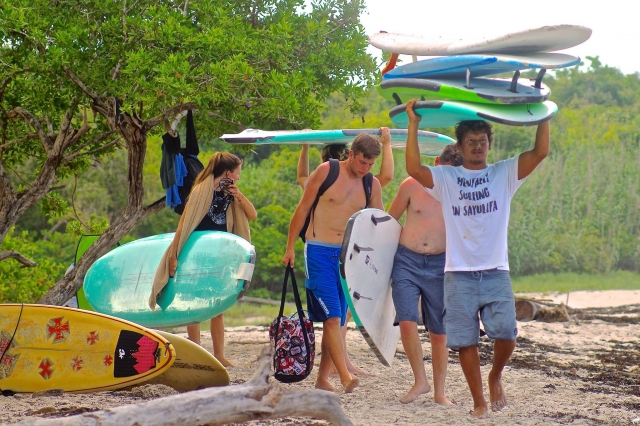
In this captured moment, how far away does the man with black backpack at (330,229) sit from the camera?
5395 millimetres

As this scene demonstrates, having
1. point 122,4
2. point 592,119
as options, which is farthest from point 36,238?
point 592,119

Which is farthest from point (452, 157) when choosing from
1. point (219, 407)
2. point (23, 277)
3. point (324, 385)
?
point (23, 277)

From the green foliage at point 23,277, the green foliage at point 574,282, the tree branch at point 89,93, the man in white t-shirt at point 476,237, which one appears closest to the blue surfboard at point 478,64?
the man in white t-shirt at point 476,237

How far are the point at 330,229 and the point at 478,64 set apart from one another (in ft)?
5.02

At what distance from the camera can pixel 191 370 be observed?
5285mm

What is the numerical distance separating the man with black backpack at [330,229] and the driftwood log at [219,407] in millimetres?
1865

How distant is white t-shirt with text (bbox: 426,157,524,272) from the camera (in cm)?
448

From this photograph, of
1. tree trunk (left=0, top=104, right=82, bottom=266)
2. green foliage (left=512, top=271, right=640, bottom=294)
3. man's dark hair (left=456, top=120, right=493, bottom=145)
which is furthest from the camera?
green foliage (left=512, top=271, right=640, bottom=294)

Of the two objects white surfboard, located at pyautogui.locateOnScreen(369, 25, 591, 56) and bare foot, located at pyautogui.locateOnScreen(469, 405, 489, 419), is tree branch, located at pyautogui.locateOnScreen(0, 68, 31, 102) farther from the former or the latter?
bare foot, located at pyautogui.locateOnScreen(469, 405, 489, 419)

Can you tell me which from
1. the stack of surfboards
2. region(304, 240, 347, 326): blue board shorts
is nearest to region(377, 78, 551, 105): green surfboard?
the stack of surfboards

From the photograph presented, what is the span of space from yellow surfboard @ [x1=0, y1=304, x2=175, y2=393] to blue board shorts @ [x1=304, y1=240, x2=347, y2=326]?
99 cm

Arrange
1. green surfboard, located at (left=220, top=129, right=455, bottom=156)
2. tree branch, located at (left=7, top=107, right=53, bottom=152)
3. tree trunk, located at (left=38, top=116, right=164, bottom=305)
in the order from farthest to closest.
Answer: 1. tree branch, located at (left=7, top=107, right=53, bottom=152)
2. tree trunk, located at (left=38, top=116, right=164, bottom=305)
3. green surfboard, located at (left=220, top=129, right=455, bottom=156)

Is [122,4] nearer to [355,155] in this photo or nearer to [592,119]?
[355,155]

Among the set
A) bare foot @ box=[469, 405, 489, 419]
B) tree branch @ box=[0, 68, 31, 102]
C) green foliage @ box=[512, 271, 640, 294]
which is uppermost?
tree branch @ box=[0, 68, 31, 102]
